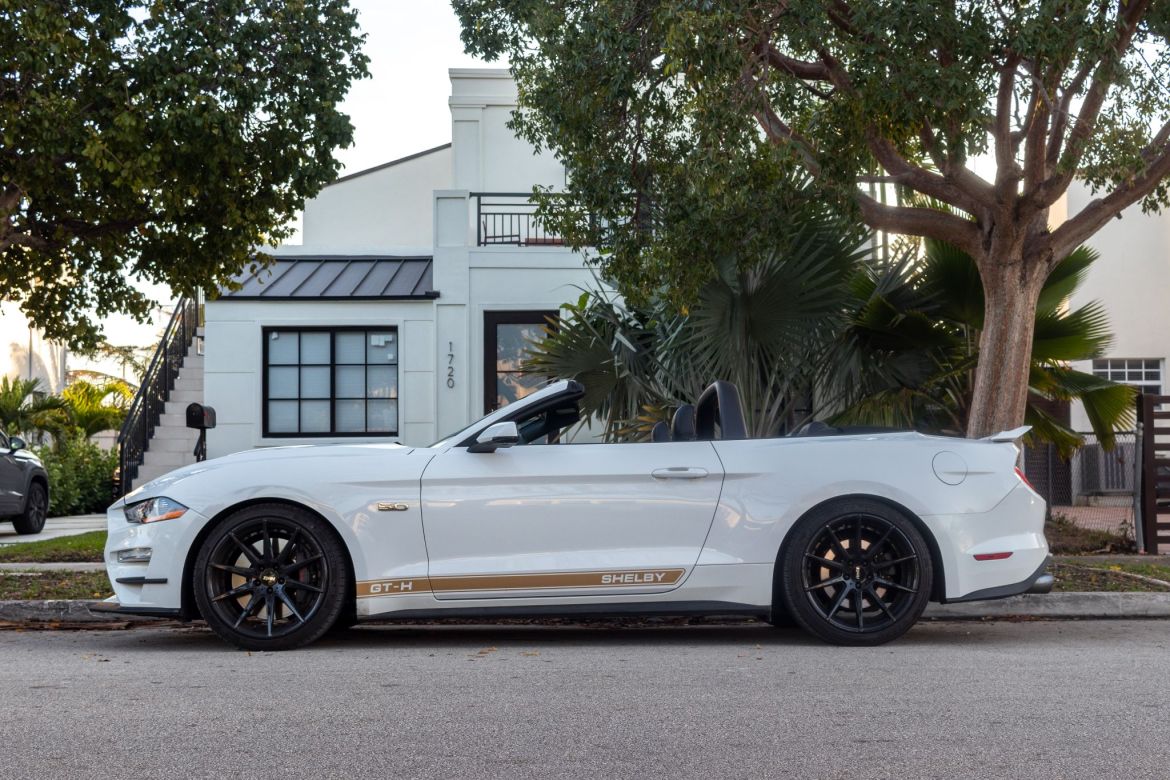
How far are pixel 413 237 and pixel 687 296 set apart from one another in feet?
56.0

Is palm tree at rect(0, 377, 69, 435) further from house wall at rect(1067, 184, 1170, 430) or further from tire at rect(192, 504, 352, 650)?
house wall at rect(1067, 184, 1170, 430)

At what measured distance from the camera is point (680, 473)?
6551mm

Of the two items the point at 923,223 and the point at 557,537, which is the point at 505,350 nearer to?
the point at 923,223

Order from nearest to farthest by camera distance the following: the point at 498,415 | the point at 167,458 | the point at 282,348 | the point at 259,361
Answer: the point at 498,415
the point at 259,361
the point at 282,348
the point at 167,458

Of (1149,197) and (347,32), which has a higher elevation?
(347,32)

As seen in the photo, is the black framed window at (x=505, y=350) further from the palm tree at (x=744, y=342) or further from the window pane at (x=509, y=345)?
the palm tree at (x=744, y=342)

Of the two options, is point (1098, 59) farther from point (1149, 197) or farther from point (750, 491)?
point (750, 491)

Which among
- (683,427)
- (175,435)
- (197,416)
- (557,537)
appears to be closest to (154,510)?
(557,537)

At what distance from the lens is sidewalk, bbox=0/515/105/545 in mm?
15672

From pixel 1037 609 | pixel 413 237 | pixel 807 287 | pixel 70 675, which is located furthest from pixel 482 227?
pixel 70 675

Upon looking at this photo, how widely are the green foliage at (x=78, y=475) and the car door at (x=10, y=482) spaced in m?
3.94

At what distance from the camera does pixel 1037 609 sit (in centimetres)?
818

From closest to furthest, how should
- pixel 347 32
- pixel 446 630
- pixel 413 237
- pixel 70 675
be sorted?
1. pixel 70 675
2. pixel 446 630
3. pixel 347 32
4. pixel 413 237

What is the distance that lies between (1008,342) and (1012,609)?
2.34 meters
